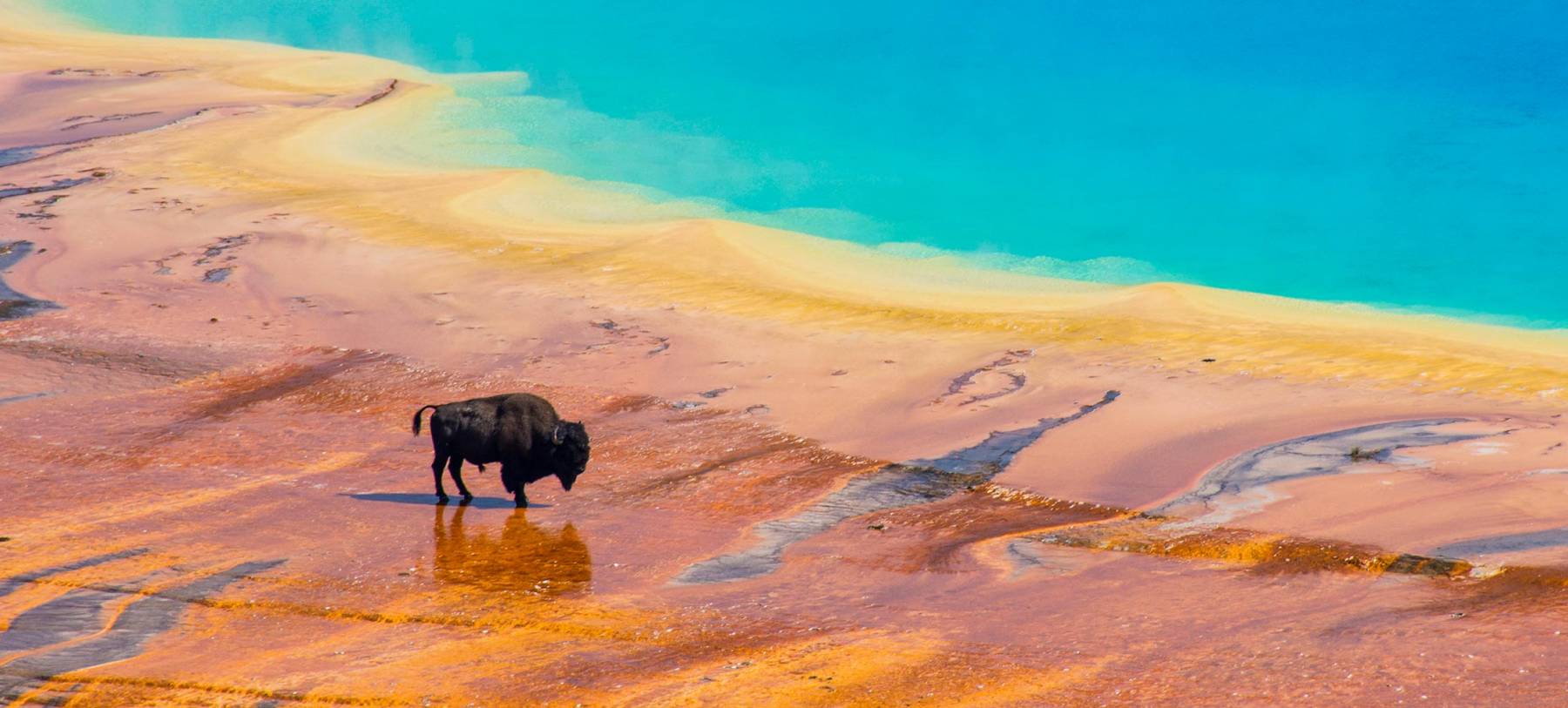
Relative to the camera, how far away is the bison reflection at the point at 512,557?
770cm

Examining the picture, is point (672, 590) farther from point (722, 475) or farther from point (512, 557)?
point (722, 475)

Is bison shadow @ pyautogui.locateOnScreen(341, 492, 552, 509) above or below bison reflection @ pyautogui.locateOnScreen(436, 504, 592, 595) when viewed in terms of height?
above

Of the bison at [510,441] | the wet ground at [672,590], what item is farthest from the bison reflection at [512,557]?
the bison at [510,441]

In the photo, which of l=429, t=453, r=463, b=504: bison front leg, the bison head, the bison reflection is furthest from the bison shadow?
the bison head

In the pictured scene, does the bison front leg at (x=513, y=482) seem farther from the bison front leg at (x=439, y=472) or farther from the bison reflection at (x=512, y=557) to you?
the bison front leg at (x=439, y=472)

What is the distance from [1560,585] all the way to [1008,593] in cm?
267

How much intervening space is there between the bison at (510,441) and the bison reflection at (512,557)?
28 cm

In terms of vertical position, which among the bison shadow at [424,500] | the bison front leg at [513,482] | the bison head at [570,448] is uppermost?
the bison head at [570,448]

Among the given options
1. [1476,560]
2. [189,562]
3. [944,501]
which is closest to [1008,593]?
[944,501]

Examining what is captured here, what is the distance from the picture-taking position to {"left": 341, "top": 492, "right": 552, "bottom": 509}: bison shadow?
9107 mm

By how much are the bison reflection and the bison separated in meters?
0.28

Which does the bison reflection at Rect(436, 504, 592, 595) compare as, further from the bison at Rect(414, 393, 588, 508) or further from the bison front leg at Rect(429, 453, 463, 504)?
the bison at Rect(414, 393, 588, 508)

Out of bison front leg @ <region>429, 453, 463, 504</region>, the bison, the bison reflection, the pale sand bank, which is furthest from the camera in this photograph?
bison front leg @ <region>429, 453, 463, 504</region>

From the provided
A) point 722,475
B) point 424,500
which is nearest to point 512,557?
point 424,500
